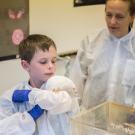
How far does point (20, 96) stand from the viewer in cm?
128

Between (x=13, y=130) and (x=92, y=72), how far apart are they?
78cm

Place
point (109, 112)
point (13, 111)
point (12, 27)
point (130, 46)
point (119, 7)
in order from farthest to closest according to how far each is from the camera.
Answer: point (12, 27)
point (130, 46)
point (119, 7)
point (13, 111)
point (109, 112)

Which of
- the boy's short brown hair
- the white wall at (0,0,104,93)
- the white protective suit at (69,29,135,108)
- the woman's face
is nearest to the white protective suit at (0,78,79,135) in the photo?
the boy's short brown hair

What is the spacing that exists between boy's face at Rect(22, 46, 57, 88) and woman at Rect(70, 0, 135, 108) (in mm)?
541

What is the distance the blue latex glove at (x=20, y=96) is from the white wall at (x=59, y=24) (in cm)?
119

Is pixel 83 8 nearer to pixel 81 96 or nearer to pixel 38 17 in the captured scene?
pixel 38 17

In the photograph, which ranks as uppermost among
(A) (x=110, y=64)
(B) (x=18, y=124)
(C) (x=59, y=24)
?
(C) (x=59, y=24)

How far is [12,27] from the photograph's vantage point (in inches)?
95.0

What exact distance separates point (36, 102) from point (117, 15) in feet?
2.68

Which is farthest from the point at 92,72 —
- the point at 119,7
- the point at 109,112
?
the point at 109,112

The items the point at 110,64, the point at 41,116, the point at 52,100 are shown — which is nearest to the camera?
the point at 52,100

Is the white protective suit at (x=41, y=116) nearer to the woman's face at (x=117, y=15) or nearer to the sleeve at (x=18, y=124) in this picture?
the sleeve at (x=18, y=124)

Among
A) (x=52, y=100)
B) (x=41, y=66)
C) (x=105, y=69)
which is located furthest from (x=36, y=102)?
(x=105, y=69)

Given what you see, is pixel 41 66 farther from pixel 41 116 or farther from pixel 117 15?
Result: pixel 117 15
